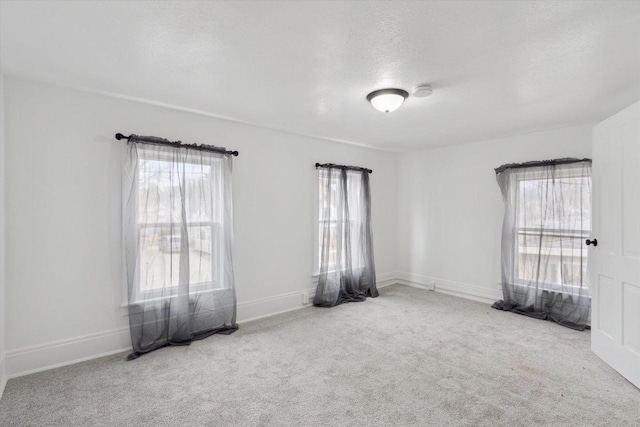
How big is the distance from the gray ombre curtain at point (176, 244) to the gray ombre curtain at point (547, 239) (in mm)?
3650

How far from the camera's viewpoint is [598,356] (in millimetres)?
2938

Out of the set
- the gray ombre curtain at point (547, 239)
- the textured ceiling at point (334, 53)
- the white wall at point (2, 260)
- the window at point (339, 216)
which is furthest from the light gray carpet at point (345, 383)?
the textured ceiling at point (334, 53)

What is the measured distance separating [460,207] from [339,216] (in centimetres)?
193

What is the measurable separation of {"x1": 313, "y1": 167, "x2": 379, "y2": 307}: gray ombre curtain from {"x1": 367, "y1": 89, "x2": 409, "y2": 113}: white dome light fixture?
184cm

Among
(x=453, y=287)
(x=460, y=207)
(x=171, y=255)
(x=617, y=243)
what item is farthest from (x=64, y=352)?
(x=460, y=207)

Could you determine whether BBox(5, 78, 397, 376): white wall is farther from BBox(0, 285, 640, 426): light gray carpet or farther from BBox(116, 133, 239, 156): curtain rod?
BBox(0, 285, 640, 426): light gray carpet

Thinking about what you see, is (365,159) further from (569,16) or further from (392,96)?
(569,16)

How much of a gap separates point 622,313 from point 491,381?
124 centimetres

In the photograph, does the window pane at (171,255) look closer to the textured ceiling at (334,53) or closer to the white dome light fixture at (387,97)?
the textured ceiling at (334,53)

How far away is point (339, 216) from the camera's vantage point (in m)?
4.77

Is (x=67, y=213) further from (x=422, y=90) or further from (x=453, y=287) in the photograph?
(x=453, y=287)

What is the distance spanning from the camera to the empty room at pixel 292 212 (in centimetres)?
202

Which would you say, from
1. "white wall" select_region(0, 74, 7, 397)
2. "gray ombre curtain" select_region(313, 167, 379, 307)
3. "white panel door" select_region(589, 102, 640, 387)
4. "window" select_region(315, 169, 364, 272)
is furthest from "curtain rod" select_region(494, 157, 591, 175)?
"white wall" select_region(0, 74, 7, 397)

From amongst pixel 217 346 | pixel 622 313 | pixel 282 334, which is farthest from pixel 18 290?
pixel 622 313
